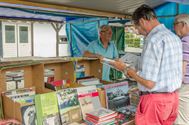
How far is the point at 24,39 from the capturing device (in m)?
7.10

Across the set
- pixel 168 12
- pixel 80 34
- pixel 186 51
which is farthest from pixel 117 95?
pixel 168 12

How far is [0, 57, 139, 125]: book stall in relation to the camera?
5.40ft

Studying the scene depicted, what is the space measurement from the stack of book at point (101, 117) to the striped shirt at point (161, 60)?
16.6 inches

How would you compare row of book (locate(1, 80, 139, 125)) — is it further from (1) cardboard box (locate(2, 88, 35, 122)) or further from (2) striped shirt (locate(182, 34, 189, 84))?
(2) striped shirt (locate(182, 34, 189, 84))

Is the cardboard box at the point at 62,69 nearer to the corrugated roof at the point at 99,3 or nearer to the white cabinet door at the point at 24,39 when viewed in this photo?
the corrugated roof at the point at 99,3

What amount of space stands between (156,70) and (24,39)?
6.23m

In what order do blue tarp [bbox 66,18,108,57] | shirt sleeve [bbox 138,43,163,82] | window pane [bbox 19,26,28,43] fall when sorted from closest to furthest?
1. shirt sleeve [bbox 138,43,163,82]
2. blue tarp [bbox 66,18,108,57]
3. window pane [bbox 19,26,28,43]

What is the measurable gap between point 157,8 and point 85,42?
1.19 meters

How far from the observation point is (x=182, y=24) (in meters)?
1.94

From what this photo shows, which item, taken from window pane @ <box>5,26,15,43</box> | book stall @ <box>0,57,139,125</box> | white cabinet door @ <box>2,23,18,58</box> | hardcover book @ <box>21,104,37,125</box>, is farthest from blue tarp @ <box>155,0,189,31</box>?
window pane @ <box>5,26,15,43</box>

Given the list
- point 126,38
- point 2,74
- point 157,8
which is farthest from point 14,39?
point 2,74

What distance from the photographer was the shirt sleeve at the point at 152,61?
4.74 ft

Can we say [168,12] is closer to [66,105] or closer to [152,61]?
[152,61]

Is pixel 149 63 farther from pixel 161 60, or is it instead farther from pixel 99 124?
pixel 99 124
